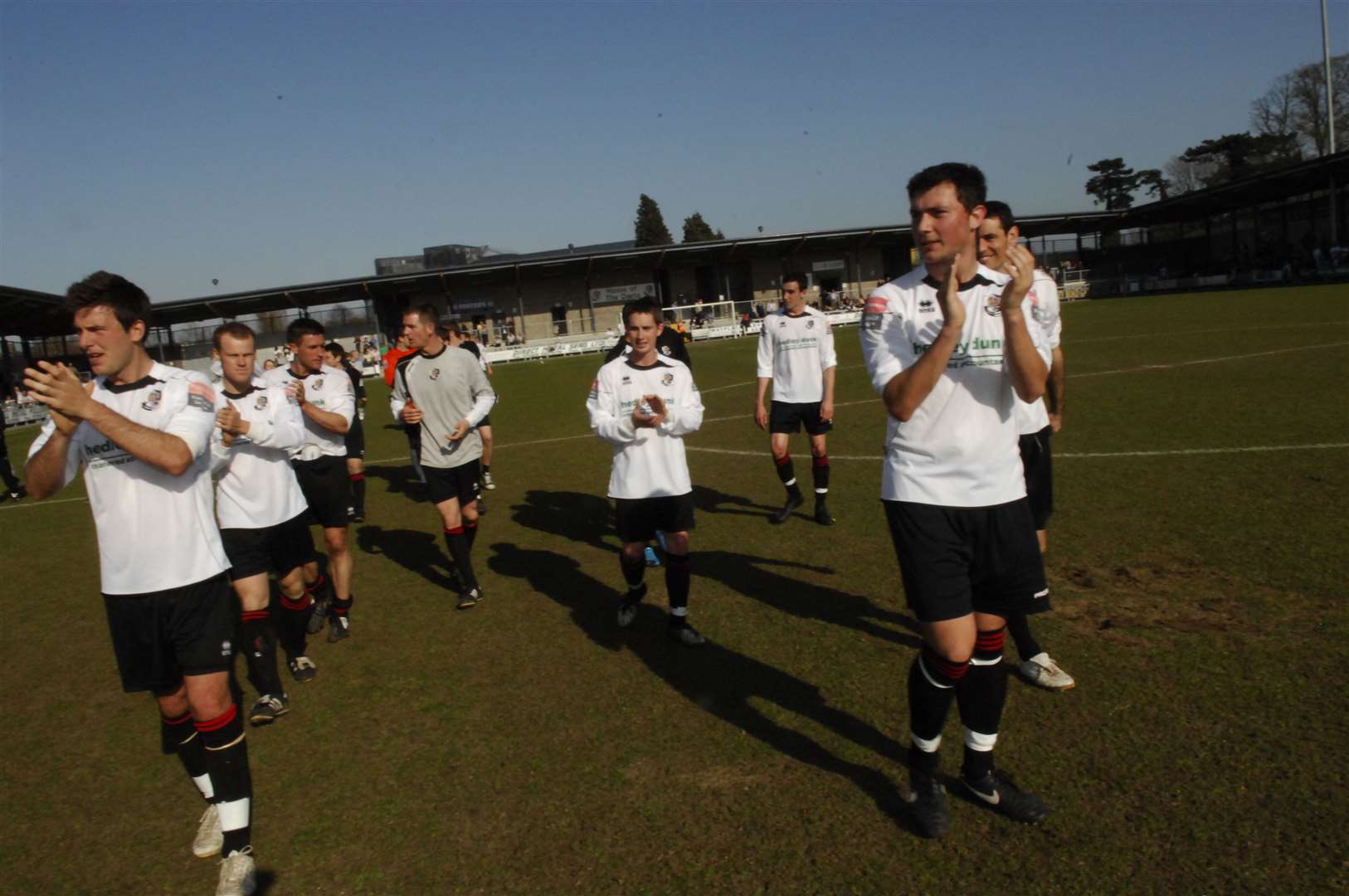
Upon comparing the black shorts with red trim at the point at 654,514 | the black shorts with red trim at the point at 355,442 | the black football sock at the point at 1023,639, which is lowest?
the black football sock at the point at 1023,639

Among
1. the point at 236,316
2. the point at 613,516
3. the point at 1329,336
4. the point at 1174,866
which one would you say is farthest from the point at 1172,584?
the point at 236,316

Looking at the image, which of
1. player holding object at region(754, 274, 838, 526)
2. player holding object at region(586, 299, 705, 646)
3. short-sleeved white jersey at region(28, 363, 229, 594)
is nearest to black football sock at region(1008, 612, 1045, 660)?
player holding object at region(586, 299, 705, 646)

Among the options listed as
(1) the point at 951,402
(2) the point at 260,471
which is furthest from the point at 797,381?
(1) the point at 951,402

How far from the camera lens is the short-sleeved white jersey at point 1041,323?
397cm

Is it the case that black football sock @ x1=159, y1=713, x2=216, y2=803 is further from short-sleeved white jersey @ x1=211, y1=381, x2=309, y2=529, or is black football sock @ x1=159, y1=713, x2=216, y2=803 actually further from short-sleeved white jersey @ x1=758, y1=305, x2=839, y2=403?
short-sleeved white jersey @ x1=758, y1=305, x2=839, y2=403

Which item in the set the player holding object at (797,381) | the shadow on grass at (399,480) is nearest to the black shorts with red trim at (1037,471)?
the player holding object at (797,381)

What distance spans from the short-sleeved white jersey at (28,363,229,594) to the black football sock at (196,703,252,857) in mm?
625

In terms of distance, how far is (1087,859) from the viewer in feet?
9.93

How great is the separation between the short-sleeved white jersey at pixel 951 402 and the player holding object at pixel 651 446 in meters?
2.21

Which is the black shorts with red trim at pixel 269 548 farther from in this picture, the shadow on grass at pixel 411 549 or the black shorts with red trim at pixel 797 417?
the black shorts with red trim at pixel 797 417

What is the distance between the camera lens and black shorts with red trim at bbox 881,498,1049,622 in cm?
315

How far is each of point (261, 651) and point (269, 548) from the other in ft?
2.28

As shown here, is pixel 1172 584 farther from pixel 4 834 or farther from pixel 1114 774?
pixel 4 834

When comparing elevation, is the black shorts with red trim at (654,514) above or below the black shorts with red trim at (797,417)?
below
